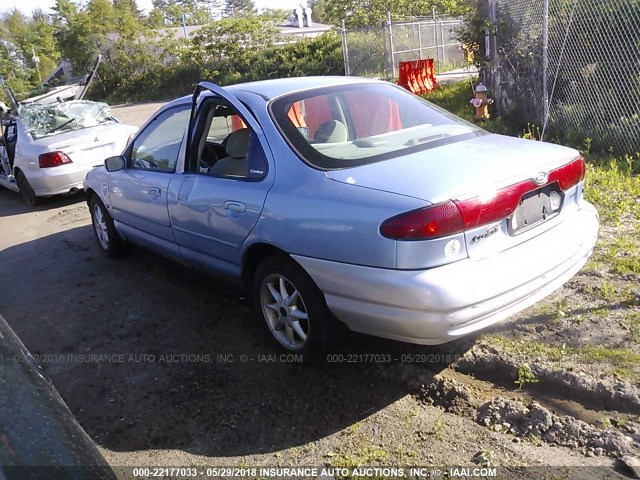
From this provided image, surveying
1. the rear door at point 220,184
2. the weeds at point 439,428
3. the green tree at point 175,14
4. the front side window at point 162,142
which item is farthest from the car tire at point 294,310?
the green tree at point 175,14

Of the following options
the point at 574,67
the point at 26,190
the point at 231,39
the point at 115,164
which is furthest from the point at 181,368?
the point at 231,39

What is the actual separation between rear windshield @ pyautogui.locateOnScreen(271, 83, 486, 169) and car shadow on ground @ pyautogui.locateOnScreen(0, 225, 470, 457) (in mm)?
1260

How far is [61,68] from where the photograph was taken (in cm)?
4531

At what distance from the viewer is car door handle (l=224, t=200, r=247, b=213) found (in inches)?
150

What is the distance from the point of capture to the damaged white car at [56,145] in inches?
352

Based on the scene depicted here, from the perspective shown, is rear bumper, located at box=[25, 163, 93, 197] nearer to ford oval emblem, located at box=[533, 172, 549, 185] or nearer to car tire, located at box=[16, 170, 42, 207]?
car tire, located at box=[16, 170, 42, 207]

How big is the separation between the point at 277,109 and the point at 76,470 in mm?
2814

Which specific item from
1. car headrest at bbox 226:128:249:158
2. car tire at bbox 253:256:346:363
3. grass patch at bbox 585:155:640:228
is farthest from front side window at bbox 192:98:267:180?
grass patch at bbox 585:155:640:228

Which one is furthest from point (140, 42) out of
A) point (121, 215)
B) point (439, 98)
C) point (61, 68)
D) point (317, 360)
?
point (317, 360)

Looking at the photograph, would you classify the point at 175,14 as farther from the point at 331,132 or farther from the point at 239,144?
the point at 331,132

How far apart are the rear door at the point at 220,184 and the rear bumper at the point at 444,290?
2.05 ft

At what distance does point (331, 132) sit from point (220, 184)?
0.85 metres

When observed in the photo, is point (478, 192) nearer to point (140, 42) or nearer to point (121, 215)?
point (121, 215)

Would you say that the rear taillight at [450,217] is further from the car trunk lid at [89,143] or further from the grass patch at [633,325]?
the car trunk lid at [89,143]
